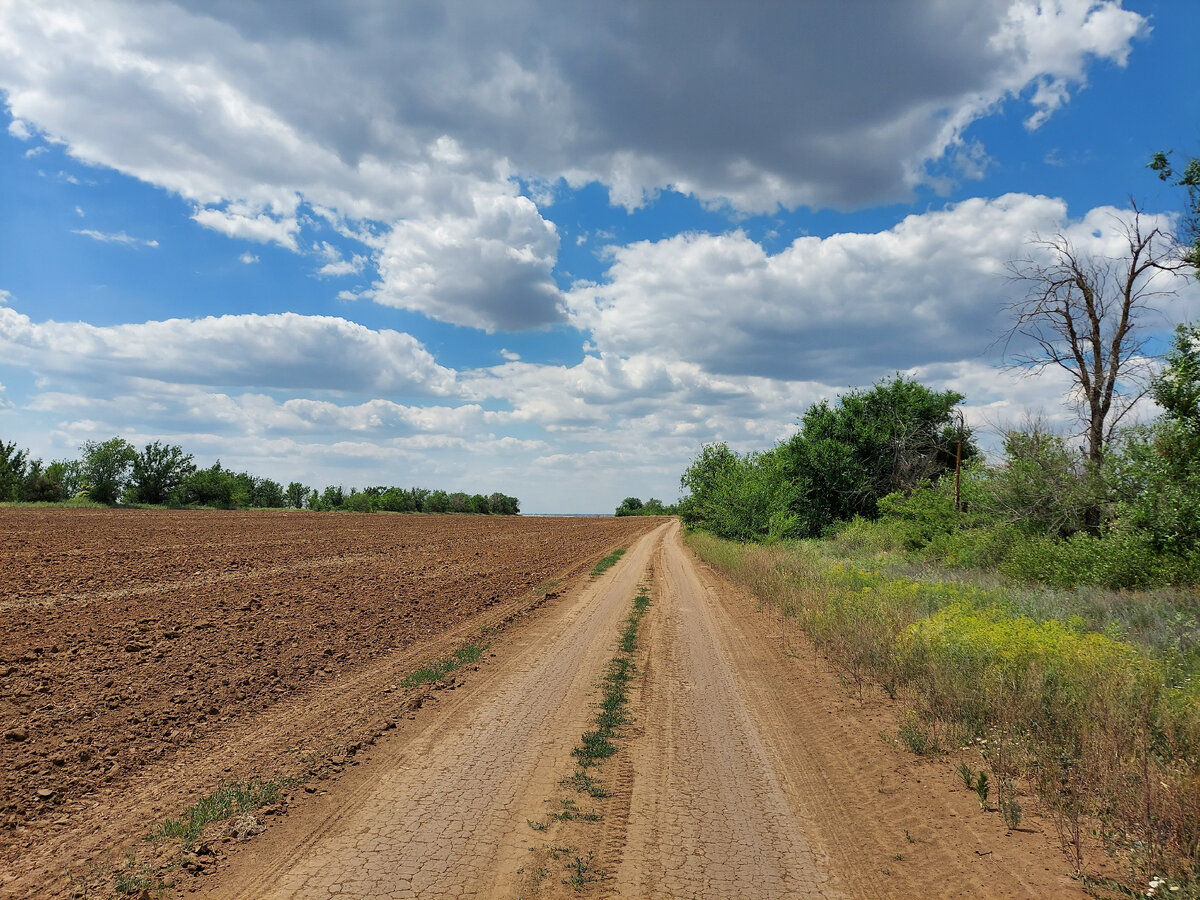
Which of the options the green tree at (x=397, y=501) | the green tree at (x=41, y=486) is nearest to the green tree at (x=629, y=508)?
the green tree at (x=397, y=501)

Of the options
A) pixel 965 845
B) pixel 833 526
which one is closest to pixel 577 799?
pixel 965 845

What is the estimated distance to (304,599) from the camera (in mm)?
16328

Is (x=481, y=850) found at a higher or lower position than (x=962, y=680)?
lower

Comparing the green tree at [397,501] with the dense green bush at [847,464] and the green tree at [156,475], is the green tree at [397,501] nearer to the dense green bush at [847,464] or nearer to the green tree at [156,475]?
the green tree at [156,475]

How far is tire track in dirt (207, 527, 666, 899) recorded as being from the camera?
177 inches

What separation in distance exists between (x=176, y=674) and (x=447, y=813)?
20.4 ft

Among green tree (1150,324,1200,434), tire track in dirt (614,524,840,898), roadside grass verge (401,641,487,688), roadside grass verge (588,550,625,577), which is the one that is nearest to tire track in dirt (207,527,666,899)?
tire track in dirt (614,524,840,898)

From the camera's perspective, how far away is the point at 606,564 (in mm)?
30703

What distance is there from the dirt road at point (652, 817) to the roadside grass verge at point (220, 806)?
1.58 feet

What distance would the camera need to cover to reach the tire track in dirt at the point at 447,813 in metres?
4.50

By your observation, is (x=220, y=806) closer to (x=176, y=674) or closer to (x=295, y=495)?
(x=176, y=674)

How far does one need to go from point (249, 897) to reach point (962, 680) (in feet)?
26.2

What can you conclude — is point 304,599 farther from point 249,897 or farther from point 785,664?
point 249,897

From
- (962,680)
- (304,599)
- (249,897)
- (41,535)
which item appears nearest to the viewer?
(249,897)
